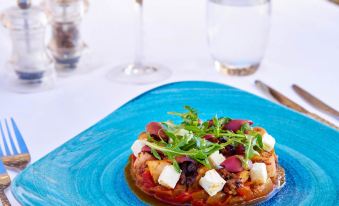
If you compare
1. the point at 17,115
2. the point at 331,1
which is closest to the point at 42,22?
the point at 17,115

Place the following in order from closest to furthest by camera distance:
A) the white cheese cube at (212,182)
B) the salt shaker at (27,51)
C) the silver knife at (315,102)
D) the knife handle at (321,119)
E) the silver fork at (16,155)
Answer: the white cheese cube at (212,182) → the silver fork at (16,155) → the knife handle at (321,119) → the silver knife at (315,102) → the salt shaker at (27,51)

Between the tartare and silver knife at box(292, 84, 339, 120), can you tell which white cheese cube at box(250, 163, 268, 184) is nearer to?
the tartare

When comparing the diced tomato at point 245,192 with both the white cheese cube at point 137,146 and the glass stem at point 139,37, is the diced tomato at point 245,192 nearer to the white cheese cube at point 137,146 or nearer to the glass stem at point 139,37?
the white cheese cube at point 137,146

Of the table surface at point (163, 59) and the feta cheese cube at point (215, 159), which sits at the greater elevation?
the feta cheese cube at point (215, 159)

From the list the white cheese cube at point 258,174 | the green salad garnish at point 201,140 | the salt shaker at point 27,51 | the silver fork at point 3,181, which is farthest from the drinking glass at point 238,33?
the silver fork at point 3,181

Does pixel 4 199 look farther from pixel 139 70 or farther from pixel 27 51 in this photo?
pixel 139 70

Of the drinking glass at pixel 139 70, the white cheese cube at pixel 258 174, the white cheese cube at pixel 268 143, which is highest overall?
the white cheese cube at pixel 268 143
